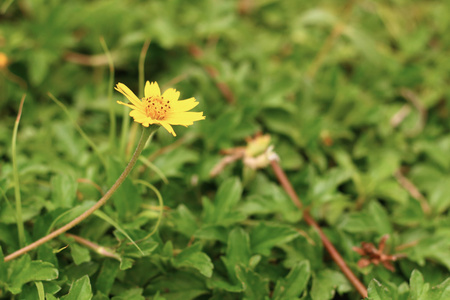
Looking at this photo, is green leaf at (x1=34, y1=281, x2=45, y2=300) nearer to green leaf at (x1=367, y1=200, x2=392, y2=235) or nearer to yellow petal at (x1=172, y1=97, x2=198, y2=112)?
yellow petal at (x1=172, y1=97, x2=198, y2=112)

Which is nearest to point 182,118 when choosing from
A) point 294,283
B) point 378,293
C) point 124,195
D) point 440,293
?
point 124,195

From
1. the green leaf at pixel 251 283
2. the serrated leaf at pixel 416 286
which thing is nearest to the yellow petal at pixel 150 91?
the green leaf at pixel 251 283

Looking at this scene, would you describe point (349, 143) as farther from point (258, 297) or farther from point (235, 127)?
point (258, 297)

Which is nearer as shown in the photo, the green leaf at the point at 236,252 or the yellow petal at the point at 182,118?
the yellow petal at the point at 182,118

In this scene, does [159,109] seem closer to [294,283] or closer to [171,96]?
[171,96]

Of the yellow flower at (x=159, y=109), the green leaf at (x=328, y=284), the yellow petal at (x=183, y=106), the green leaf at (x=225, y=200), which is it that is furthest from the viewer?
the green leaf at (x=225, y=200)

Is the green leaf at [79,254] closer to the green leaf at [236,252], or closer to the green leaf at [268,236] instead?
the green leaf at [236,252]

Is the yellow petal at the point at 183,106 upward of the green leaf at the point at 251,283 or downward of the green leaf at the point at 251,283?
upward
